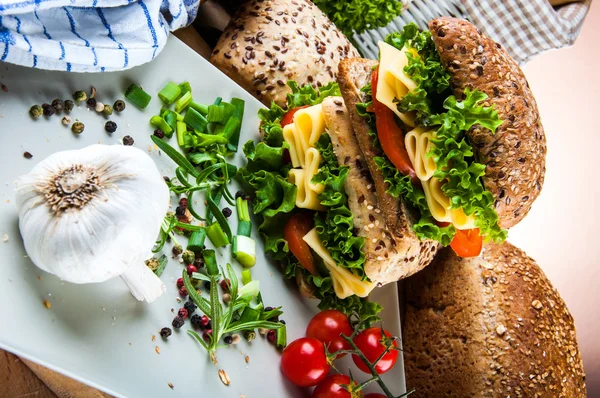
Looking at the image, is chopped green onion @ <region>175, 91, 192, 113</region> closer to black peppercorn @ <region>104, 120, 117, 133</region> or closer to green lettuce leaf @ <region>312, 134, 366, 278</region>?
black peppercorn @ <region>104, 120, 117, 133</region>

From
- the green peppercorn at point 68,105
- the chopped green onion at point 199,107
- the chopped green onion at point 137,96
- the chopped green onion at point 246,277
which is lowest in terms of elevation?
the chopped green onion at point 246,277

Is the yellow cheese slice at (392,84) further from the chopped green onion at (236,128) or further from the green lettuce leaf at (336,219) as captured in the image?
the chopped green onion at (236,128)

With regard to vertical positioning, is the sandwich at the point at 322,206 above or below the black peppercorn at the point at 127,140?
below

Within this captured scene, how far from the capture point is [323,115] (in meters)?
2.60

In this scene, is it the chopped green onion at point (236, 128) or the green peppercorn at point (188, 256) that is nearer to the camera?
the green peppercorn at point (188, 256)

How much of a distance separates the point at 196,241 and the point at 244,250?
253mm

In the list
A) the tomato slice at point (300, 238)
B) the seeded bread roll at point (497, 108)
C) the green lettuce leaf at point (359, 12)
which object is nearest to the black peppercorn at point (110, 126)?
the tomato slice at point (300, 238)

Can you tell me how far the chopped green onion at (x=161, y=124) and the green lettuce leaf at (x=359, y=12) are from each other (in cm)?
129

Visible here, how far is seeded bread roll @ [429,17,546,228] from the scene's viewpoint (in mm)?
2230

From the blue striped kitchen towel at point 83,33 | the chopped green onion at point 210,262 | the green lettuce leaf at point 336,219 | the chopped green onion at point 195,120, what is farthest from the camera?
the chopped green onion at point 195,120

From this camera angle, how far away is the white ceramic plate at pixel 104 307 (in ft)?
5.66

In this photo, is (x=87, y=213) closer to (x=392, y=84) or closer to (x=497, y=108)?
(x=392, y=84)

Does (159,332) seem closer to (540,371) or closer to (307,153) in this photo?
(307,153)

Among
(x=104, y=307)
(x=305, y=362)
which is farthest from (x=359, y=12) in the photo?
(x=104, y=307)
